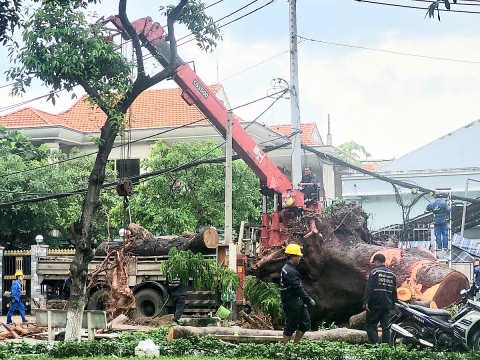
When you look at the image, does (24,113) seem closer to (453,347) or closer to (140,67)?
(140,67)

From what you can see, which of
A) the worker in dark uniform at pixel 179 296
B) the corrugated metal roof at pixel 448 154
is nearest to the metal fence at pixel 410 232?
the corrugated metal roof at pixel 448 154

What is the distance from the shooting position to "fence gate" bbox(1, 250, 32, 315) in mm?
25250

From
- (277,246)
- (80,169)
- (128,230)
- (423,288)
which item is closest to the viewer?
(423,288)

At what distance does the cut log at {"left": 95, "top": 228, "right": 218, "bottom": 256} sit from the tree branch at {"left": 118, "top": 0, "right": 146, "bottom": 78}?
6726 millimetres

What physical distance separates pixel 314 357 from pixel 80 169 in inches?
864

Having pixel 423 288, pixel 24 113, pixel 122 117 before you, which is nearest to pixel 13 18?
pixel 122 117

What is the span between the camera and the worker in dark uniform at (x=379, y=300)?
11266 mm

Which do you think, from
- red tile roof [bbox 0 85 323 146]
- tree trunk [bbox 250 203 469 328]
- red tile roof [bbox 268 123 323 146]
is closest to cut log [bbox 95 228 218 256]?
tree trunk [bbox 250 203 469 328]

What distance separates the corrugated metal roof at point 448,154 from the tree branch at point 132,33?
17.9m

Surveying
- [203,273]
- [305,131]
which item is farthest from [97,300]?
[305,131]

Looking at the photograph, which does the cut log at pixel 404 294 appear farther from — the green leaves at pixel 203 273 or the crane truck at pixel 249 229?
the crane truck at pixel 249 229

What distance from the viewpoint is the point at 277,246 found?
15.9 m

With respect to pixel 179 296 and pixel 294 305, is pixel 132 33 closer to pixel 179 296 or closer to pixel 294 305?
pixel 294 305

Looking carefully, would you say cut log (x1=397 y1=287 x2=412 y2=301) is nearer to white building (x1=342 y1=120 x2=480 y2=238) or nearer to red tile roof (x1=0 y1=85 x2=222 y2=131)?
white building (x1=342 y1=120 x2=480 y2=238)
